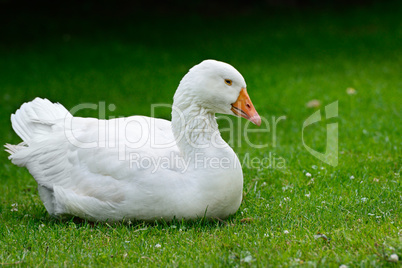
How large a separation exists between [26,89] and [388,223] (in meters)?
9.04

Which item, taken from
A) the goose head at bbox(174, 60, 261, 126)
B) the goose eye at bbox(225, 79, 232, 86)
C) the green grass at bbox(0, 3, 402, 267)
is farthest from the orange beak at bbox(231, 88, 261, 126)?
the green grass at bbox(0, 3, 402, 267)

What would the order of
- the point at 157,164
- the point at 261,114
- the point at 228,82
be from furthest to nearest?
the point at 261,114 < the point at 228,82 < the point at 157,164

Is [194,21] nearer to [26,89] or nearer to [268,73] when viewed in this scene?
[268,73]

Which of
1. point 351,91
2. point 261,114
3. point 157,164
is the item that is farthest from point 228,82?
A: point 351,91

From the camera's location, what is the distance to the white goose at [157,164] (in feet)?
14.2

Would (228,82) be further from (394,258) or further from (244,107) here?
(394,258)

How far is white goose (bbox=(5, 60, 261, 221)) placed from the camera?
434cm

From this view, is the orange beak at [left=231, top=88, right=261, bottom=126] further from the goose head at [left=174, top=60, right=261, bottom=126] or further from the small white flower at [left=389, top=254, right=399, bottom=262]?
the small white flower at [left=389, top=254, right=399, bottom=262]

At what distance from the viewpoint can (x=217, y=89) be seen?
450 cm

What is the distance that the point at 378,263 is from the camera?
3381 millimetres

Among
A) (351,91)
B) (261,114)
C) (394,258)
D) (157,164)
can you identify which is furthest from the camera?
(351,91)

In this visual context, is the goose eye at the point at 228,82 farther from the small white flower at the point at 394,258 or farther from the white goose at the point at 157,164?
the small white flower at the point at 394,258

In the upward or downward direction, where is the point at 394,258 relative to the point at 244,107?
downward

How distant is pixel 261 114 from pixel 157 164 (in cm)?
456
